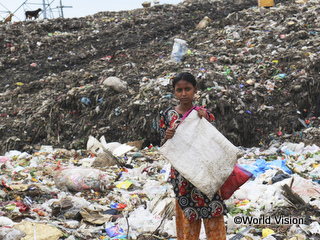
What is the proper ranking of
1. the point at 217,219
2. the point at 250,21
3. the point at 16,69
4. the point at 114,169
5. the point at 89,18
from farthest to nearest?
the point at 89,18, the point at 16,69, the point at 250,21, the point at 114,169, the point at 217,219

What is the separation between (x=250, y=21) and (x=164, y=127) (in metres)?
8.32

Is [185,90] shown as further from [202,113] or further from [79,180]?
[79,180]

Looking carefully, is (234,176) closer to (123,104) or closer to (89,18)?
(123,104)

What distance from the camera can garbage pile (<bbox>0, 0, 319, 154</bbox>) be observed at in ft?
21.1

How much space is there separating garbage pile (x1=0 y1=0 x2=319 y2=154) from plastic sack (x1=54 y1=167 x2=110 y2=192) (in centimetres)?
252

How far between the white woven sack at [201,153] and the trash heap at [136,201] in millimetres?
1094

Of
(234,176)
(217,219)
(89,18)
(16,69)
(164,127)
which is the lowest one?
(217,219)

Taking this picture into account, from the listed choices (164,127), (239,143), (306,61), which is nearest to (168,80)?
(239,143)

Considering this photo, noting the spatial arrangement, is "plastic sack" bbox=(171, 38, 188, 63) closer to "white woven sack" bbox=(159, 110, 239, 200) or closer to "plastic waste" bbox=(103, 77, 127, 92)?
"plastic waste" bbox=(103, 77, 127, 92)

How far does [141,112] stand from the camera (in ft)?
22.4

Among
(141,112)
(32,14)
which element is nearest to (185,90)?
(141,112)

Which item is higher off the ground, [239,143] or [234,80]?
[234,80]

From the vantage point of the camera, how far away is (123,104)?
7184 millimetres

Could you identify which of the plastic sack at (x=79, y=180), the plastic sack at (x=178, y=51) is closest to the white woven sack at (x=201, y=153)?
the plastic sack at (x=79, y=180)
